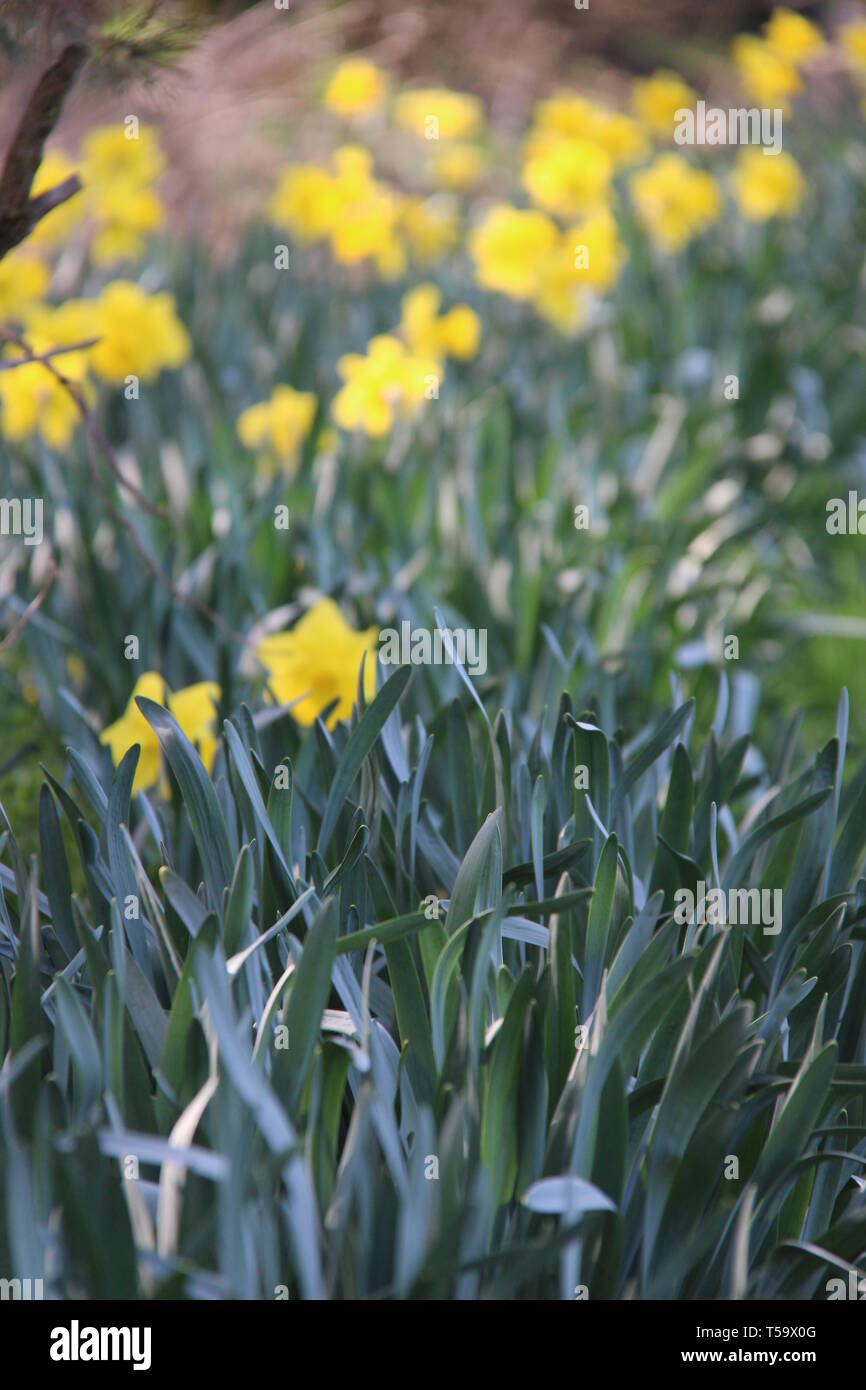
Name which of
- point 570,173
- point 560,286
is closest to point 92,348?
point 560,286

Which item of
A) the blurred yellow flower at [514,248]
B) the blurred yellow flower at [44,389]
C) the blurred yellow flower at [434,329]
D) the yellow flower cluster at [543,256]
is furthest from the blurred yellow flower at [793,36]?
the blurred yellow flower at [44,389]

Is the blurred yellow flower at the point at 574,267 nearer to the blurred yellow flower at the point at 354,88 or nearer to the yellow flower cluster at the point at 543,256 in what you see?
the yellow flower cluster at the point at 543,256

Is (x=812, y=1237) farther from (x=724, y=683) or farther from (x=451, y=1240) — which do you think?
(x=724, y=683)

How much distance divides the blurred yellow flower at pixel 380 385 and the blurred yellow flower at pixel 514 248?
67cm

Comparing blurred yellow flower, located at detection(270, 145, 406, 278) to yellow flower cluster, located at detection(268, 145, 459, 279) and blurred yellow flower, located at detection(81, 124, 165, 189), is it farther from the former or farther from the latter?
blurred yellow flower, located at detection(81, 124, 165, 189)

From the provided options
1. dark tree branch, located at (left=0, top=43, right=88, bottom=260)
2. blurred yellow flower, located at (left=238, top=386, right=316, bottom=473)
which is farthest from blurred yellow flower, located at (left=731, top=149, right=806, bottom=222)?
dark tree branch, located at (left=0, top=43, right=88, bottom=260)

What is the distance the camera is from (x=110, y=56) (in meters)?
1.48

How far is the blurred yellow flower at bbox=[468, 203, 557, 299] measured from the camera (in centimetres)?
312

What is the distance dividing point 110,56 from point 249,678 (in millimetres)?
851

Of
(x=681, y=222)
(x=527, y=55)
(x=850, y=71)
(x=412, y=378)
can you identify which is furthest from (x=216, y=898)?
(x=527, y=55)

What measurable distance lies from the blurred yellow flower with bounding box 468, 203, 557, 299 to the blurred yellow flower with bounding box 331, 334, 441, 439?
669mm

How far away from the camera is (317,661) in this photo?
1.74 metres

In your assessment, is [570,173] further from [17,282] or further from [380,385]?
[17,282]
